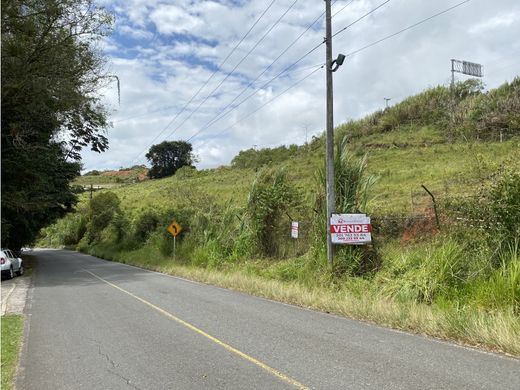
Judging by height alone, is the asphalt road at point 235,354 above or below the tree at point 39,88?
below

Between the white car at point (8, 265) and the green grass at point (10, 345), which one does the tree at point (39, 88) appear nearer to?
the white car at point (8, 265)

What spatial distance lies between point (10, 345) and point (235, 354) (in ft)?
13.7

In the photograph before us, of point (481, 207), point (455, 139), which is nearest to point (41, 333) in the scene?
point (481, 207)

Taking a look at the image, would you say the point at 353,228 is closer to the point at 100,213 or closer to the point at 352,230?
the point at 352,230

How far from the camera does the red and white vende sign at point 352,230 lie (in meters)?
14.1

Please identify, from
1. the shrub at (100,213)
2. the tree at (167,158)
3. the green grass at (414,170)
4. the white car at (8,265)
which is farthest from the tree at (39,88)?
the tree at (167,158)

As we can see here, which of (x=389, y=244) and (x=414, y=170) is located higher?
(x=414, y=170)

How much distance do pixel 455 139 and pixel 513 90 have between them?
1086cm

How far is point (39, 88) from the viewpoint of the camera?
2328cm

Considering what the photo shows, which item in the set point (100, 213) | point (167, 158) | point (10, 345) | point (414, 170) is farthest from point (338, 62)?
point (167, 158)

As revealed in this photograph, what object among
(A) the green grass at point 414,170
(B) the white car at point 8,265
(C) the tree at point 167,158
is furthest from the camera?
(C) the tree at point 167,158

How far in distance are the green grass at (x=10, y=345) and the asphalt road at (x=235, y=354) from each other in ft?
0.53

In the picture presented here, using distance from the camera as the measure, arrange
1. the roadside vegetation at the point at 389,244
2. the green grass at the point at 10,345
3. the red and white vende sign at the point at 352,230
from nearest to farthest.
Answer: the green grass at the point at 10,345
the roadside vegetation at the point at 389,244
the red and white vende sign at the point at 352,230

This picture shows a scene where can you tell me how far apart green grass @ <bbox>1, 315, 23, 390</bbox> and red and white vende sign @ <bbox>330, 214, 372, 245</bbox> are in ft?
27.1
